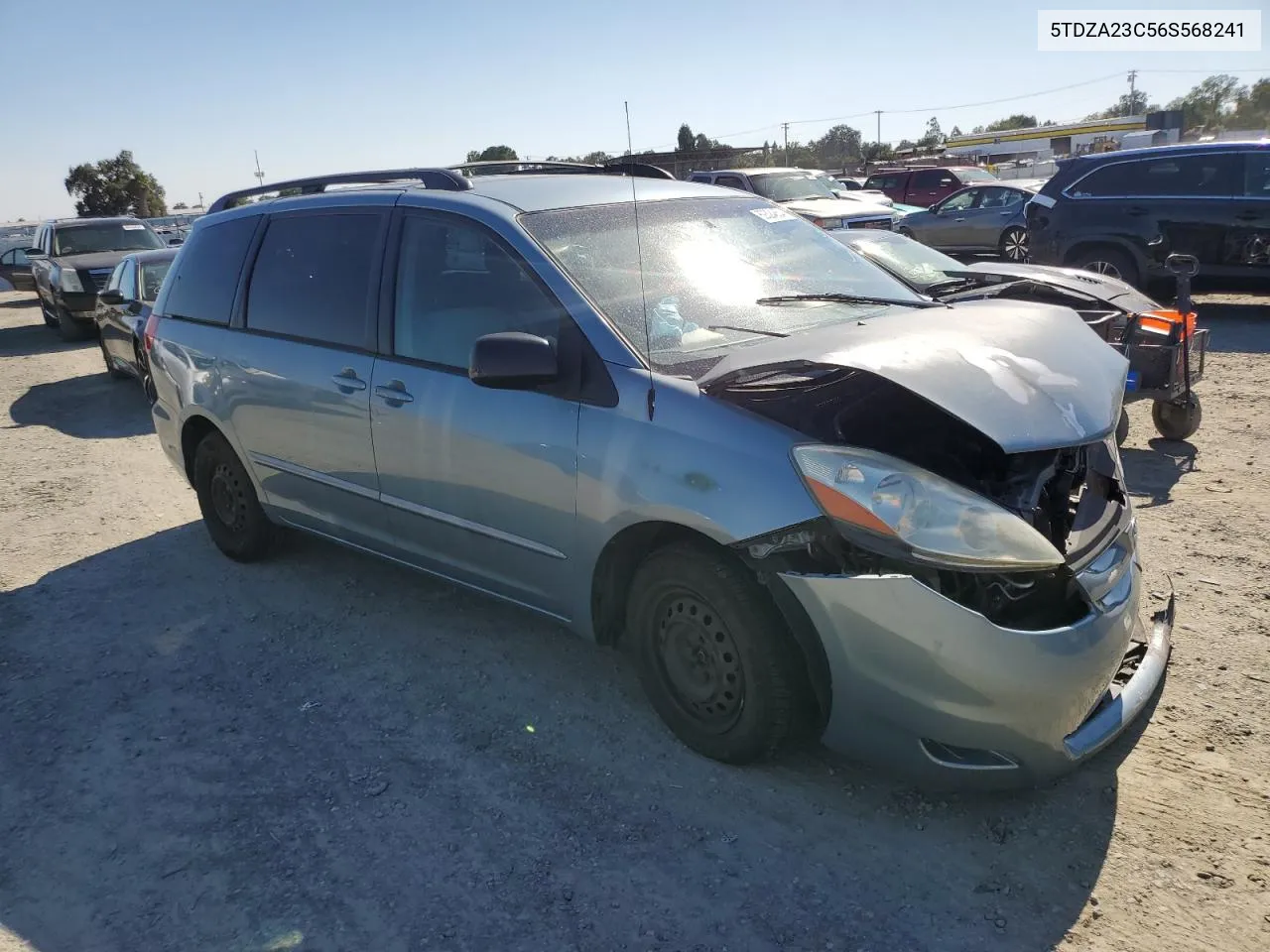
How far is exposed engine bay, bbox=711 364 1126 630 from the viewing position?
8.60ft

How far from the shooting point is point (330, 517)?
174 inches

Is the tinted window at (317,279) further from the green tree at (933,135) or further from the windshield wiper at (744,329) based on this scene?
the green tree at (933,135)

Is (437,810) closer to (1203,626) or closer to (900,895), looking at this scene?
(900,895)

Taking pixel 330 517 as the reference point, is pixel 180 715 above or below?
below

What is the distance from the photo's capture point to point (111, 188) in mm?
41250

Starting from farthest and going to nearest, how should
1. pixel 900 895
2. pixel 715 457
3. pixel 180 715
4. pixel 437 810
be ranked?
pixel 180 715 → pixel 437 810 → pixel 715 457 → pixel 900 895

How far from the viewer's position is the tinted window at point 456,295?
11.3ft

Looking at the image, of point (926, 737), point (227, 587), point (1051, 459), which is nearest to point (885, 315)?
point (1051, 459)

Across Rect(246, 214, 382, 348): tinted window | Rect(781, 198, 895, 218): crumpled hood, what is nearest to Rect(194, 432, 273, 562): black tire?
Rect(246, 214, 382, 348): tinted window

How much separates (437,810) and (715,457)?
4.72ft

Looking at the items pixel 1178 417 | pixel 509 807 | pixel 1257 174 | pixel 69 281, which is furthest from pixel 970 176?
pixel 509 807

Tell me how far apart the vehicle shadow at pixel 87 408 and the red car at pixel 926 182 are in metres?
18.2

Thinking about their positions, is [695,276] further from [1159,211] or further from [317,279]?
[1159,211]

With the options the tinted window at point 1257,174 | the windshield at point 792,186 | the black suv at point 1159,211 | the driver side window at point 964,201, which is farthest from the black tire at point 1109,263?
the driver side window at point 964,201
